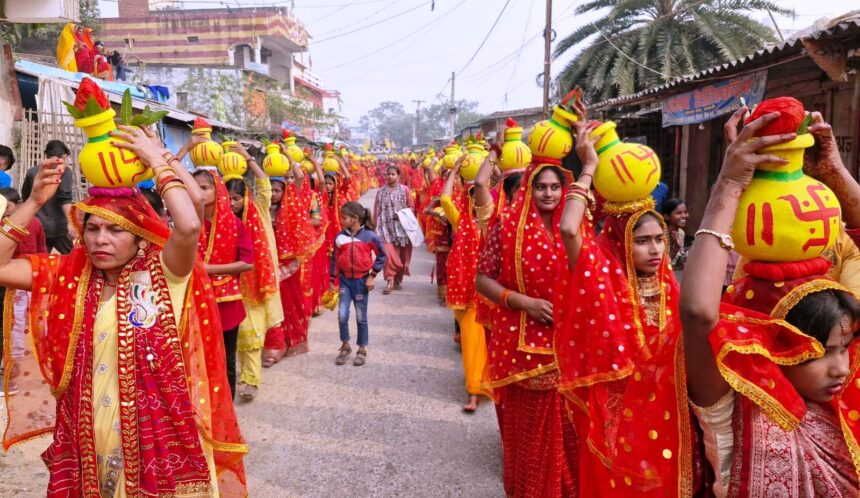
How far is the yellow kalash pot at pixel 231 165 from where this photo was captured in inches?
192

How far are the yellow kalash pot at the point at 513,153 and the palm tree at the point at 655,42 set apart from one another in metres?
11.0

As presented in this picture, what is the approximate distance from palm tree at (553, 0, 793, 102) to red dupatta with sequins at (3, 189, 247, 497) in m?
13.9

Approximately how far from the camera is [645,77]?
16609 mm

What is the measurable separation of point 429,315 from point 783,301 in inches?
280

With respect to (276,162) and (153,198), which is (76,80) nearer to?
(276,162)

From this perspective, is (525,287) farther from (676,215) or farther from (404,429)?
(676,215)

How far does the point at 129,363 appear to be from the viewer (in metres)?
2.38

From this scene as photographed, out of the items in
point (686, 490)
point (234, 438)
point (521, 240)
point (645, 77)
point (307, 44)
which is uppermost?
point (307, 44)

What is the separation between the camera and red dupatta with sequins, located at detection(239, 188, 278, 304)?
519 cm

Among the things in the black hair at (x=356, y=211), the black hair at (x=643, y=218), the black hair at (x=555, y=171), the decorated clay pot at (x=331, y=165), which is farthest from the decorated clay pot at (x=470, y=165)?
the decorated clay pot at (x=331, y=165)

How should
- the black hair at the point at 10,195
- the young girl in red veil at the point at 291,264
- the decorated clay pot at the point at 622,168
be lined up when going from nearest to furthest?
the decorated clay pot at the point at 622,168 → the black hair at the point at 10,195 → the young girl in red veil at the point at 291,264

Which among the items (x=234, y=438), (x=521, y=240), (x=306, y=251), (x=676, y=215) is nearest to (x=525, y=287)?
(x=521, y=240)

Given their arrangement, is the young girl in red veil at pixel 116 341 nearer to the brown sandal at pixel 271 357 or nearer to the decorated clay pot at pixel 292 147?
the brown sandal at pixel 271 357

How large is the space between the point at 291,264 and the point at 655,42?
43.4 feet
